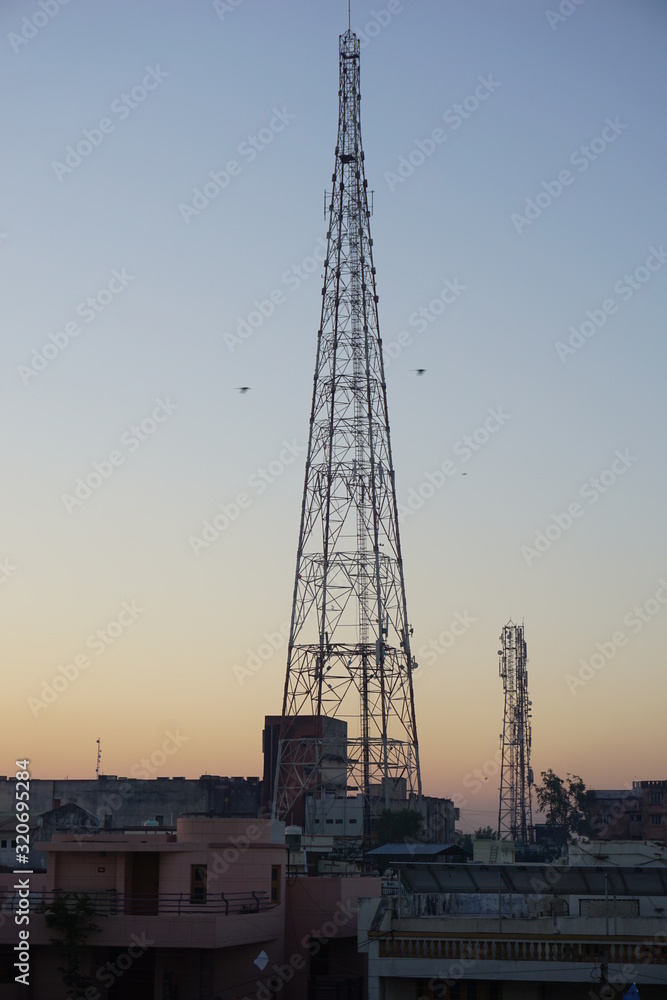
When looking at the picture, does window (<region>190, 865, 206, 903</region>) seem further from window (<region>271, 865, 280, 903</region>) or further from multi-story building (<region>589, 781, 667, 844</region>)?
multi-story building (<region>589, 781, 667, 844</region>)

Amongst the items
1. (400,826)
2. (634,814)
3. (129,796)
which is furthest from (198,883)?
(634,814)

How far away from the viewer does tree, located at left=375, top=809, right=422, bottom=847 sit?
70750 millimetres

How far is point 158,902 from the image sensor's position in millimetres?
35844

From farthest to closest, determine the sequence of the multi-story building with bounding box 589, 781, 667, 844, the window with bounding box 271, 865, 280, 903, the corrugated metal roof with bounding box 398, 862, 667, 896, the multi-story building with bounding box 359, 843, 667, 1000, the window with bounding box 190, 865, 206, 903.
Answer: the multi-story building with bounding box 589, 781, 667, 844 < the window with bounding box 271, 865, 280, 903 < the window with bounding box 190, 865, 206, 903 < the corrugated metal roof with bounding box 398, 862, 667, 896 < the multi-story building with bounding box 359, 843, 667, 1000

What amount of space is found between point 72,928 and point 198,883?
12.1ft

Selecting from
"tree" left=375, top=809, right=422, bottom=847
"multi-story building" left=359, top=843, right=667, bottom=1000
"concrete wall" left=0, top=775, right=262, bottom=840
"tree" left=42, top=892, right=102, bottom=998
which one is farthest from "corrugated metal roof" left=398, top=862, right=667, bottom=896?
"concrete wall" left=0, top=775, right=262, bottom=840

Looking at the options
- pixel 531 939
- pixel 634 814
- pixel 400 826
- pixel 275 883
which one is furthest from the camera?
pixel 634 814

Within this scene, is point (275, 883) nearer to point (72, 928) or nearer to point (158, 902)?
point (158, 902)

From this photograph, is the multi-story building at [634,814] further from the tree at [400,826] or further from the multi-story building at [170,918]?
the multi-story building at [170,918]

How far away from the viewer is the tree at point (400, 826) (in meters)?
70.8

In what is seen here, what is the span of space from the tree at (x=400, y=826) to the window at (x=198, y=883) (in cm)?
3492

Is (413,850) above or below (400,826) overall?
above

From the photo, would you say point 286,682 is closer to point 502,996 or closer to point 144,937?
point 144,937

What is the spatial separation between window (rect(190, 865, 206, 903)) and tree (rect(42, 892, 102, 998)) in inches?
108
